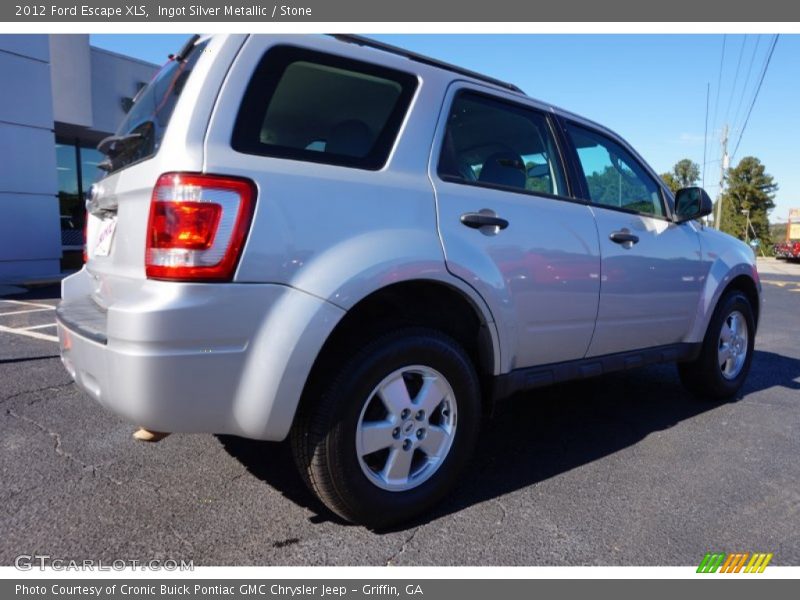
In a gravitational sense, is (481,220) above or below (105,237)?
above

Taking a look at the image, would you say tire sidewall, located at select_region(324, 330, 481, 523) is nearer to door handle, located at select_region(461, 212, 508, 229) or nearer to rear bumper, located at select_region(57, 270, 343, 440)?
rear bumper, located at select_region(57, 270, 343, 440)

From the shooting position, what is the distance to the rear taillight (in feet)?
6.22

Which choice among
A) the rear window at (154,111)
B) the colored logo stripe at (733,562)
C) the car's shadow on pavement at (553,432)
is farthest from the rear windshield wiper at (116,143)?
the colored logo stripe at (733,562)

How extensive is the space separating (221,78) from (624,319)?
2.49 metres

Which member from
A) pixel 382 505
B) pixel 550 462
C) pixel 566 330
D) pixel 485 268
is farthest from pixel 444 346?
pixel 550 462

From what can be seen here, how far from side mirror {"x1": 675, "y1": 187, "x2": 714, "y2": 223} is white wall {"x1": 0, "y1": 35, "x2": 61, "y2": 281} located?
11310 millimetres

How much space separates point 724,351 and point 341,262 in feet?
11.1

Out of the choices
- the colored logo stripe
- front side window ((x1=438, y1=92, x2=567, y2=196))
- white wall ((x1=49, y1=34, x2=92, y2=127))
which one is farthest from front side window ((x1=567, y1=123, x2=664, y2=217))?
white wall ((x1=49, y1=34, x2=92, y2=127))

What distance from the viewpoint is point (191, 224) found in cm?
191

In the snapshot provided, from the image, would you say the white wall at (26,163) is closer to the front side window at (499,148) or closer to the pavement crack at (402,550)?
the front side window at (499,148)

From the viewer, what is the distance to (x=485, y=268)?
2537 mm

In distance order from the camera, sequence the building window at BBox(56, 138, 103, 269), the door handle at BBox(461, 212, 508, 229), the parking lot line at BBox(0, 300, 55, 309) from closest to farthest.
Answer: the door handle at BBox(461, 212, 508, 229)
the parking lot line at BBox(0, 300, 55, 309)
the building window at BBox(56, 138, 103, 269)

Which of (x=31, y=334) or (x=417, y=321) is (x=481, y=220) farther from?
(x=31, y=334)

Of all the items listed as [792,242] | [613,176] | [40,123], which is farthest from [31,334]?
[792,242]
